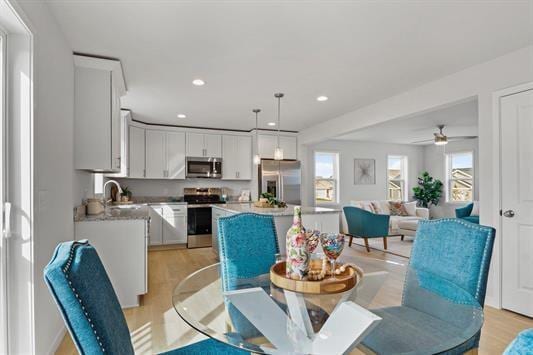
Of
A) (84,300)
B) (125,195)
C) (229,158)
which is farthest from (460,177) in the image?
(84,300)

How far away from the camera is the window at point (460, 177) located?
Answer: 297 inches

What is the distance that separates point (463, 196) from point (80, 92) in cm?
834

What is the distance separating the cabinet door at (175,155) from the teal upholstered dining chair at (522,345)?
5.96m

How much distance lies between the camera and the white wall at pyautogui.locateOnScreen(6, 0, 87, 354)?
73.9 inches

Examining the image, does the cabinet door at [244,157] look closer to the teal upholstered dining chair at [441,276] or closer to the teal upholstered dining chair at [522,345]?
the teal upholstered dining chair at [441,276]

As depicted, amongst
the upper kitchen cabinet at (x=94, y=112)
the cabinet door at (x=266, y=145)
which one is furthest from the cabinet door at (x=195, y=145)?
the upper kitchen cabinet at (x=94, y=112)

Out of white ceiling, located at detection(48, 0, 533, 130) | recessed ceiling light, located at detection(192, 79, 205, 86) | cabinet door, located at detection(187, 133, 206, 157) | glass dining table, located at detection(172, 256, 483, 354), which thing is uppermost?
white ceiling, located at detection(48, 0, 533, 130)

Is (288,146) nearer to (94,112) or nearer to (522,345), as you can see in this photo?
(94,112)

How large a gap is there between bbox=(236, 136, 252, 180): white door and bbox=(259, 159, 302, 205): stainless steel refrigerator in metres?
0.43

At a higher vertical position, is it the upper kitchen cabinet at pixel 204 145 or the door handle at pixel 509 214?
the upper kitchen cabinet at pixel 204 145

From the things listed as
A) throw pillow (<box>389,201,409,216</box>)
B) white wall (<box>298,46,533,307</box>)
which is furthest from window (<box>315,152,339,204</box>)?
white wall (<box>298,46,533,307</box>)

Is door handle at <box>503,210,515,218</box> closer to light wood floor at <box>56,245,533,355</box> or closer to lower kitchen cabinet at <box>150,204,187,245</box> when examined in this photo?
light wood floor at <box>56,245,533,355</box>

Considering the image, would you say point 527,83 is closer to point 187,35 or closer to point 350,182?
point 187,35

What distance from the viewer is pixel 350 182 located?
7961 millimetres
